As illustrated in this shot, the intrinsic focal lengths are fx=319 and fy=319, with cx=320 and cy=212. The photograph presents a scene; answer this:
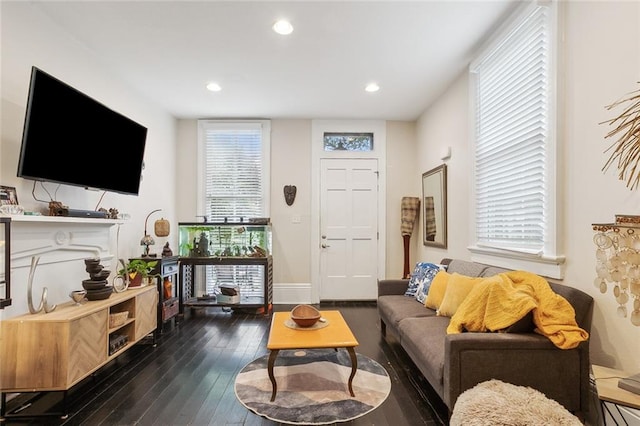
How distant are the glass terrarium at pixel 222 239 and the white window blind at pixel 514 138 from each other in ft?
9.17

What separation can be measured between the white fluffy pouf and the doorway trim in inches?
131

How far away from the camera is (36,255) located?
2.33 meters

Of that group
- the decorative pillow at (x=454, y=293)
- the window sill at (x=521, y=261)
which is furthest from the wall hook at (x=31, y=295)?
the window sill at (x=521, y=261)

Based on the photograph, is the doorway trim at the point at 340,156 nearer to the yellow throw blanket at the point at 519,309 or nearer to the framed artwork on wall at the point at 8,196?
the yellow throw blanket at the point at 519,309

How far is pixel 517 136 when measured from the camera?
2.47 metres

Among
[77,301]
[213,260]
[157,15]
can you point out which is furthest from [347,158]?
[77,301]

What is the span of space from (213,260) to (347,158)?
2457 millimetres

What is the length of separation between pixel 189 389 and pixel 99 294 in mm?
1055

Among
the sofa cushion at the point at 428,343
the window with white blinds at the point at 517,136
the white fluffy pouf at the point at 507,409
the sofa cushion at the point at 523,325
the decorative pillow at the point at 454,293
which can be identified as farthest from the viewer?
the decorative pillow at the point at 454,293

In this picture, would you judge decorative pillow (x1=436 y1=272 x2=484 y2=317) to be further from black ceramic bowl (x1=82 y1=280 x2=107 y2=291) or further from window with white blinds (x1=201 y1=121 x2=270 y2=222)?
window with white blinds (x1=201 y1=121 x2=270 y2=222)

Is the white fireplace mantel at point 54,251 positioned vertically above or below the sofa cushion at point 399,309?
above

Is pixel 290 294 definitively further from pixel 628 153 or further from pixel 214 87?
pixel 628 153

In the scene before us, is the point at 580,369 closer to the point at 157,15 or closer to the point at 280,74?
the point at 280,74

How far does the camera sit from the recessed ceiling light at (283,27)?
2.55 metres
